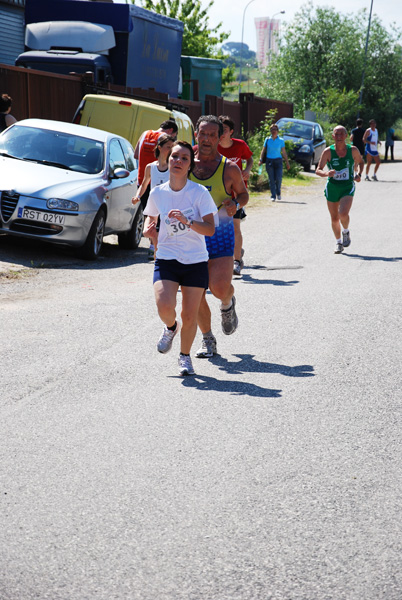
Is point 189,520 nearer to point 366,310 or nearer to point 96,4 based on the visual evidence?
point 366,310

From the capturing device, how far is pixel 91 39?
68.5 feet

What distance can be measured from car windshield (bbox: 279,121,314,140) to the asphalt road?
25312mm

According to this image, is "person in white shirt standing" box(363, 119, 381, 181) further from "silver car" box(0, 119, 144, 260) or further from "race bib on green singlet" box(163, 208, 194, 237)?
"race bib on green singlet" box(163, 208, 194, 237)

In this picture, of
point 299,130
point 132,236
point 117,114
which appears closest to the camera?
point 132,236

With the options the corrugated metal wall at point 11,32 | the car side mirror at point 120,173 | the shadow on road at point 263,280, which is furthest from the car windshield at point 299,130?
the shadow on road at point 263,280

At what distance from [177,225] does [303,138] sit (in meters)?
29.0

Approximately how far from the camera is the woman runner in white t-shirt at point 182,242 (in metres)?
6.18

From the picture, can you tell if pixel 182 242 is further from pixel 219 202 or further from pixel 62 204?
pixel 62 204

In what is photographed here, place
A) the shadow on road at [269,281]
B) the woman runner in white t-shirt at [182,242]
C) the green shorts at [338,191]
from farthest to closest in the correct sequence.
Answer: the green shorts at [338,191] → the shadow on road at [269,281] → the woman runner in white t-shirt at [182,242]

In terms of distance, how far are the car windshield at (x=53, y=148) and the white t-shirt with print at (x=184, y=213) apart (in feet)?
22.0

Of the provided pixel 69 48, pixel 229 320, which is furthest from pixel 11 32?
pixel 229 320

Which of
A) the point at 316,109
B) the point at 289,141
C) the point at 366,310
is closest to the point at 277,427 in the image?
the point at 366,310

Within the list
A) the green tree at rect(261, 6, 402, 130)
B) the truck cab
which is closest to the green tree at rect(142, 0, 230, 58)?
the green tree at rect(261, 6, 402, 130)

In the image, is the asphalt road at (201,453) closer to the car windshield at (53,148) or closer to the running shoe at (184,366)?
the running shoe at (184,366)
